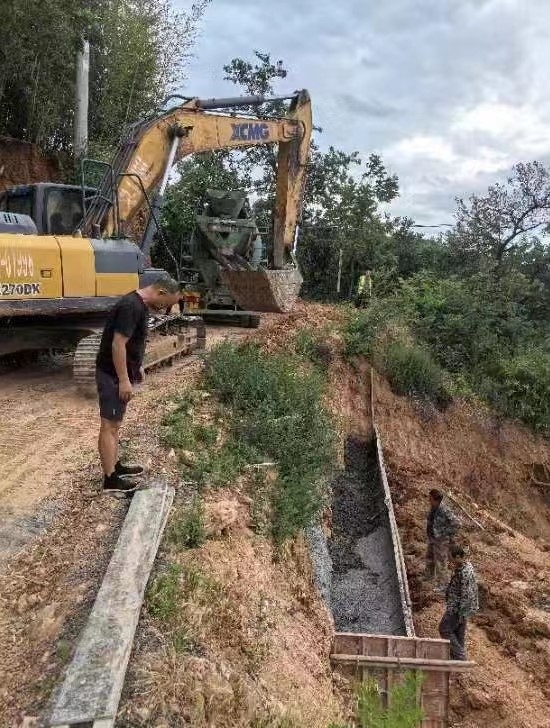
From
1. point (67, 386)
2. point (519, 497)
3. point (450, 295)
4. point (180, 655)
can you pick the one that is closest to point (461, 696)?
point (180, 655)

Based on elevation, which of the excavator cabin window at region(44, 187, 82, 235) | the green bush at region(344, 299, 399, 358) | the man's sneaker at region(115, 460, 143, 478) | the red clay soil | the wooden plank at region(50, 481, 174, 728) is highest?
the excavator cabin window at region(44, 187, 82, 235)

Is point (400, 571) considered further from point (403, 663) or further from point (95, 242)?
point (95, 242)

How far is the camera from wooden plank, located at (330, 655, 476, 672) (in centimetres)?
511

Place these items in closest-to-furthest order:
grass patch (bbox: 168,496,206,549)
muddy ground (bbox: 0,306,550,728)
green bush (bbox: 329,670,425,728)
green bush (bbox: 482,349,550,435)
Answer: muddy ground (bbox: 0,306,550,728)
green bush (bbox: 329,670,425,728)
grass patch (bbox: 168,496,206,549)
green bush (bbox: 482,349,550,435)

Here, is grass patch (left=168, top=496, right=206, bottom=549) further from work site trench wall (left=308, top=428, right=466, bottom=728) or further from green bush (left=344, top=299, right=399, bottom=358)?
green bush (left=344, top=299, right=399, bottom=358)

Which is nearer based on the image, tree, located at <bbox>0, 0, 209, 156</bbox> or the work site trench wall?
the work site trench wall

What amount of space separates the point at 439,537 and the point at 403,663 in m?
2.40

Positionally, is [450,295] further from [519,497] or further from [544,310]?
[519,497]

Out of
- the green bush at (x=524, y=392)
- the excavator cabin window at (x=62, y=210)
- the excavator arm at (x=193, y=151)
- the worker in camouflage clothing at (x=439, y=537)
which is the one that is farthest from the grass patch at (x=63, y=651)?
the green bush at (x=524, y=392)

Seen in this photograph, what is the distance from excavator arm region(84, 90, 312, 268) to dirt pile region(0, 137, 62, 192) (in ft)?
22.3

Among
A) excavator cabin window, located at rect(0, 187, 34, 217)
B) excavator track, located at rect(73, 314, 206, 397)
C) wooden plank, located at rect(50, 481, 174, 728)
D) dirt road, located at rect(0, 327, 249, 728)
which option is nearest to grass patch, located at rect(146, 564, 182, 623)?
wooden plank, located at rect(50, 481, 174, 728)

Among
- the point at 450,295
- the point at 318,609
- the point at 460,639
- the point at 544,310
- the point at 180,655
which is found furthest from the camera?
the point at 544,310

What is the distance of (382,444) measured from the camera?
1148 cm

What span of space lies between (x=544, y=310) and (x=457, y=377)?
5.44 m
